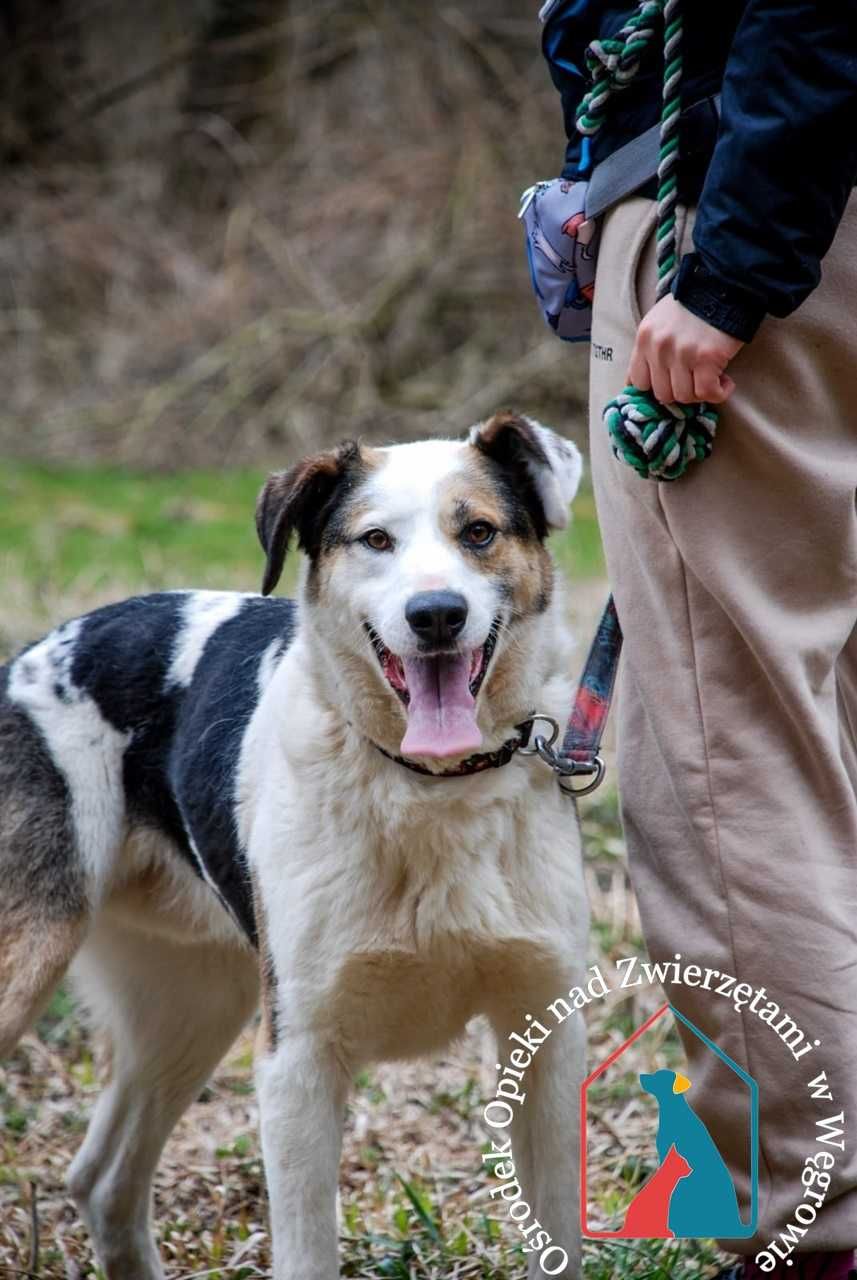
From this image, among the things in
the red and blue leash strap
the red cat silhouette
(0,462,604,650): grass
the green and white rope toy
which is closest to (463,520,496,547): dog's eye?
the red and blue leash strap

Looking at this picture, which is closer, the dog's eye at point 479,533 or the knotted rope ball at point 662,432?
the knotted rope ball at point 662,432

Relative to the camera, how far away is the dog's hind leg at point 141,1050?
3689mm

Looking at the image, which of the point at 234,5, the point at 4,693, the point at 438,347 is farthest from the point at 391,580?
the point at 234,5

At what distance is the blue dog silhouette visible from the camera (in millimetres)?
2785

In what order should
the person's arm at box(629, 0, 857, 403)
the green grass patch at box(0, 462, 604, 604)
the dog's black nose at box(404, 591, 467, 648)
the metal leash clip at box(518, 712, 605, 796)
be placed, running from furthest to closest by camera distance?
the green grass patch at box(0, 462, 604, 604)
the metal leash clip at box(518, 712, 605, 796)
the dog's black nose at box(404, 591, 467, 648)
the person's arm at box(629, 0, 857, 403)

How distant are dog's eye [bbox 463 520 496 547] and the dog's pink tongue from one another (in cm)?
26

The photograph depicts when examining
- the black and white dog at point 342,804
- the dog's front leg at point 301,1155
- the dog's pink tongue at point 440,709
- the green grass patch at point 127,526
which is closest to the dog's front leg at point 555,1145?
the black and white dog at point 342,804

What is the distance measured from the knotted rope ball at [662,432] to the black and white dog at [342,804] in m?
0.46

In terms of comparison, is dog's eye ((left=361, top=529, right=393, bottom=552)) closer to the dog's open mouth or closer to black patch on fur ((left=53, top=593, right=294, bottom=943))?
the dog's open mouth

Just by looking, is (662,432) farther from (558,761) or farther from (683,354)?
(558,761)

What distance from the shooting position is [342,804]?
3100mm

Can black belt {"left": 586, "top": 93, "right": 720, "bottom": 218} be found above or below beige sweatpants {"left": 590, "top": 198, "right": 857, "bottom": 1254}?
above

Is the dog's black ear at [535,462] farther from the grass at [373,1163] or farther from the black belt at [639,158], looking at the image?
the grass at [373,1163]

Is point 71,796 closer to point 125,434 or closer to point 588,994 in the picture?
point 588,994
